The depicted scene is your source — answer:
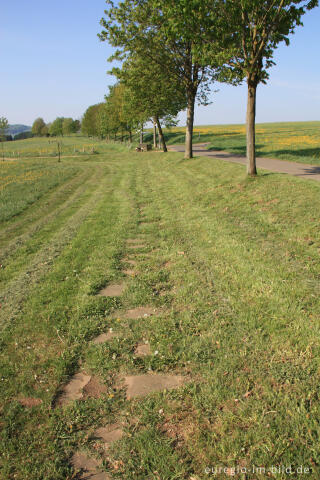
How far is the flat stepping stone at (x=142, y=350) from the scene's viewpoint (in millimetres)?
3738

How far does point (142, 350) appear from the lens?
3.82 metres

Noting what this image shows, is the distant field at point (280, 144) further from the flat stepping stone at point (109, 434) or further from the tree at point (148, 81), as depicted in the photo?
the flat stepping stone at point (109, 434)

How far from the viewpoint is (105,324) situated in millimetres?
4359

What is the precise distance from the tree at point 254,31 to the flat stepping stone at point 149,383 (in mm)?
10332

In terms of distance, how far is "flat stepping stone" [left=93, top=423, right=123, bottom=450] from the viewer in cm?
268

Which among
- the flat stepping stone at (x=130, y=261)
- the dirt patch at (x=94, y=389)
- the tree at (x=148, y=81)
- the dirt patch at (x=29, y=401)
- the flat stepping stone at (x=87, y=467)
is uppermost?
the tree at (x=148, y=81)

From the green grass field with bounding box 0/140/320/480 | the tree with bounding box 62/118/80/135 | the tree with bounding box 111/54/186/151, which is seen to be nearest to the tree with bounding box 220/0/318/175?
the green grass field with bounding box 0/140/320/480

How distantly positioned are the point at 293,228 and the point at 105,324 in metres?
4.87

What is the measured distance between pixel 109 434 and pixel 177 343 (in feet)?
4.40

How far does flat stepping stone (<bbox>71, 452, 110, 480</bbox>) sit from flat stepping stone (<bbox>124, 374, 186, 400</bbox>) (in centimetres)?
65

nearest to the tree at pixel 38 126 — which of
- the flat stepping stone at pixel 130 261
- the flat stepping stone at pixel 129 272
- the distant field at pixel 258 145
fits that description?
the distant field at pixel 258 145

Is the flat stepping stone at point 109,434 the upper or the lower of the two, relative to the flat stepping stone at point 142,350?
lower

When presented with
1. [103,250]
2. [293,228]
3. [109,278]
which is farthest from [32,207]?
[293,228]

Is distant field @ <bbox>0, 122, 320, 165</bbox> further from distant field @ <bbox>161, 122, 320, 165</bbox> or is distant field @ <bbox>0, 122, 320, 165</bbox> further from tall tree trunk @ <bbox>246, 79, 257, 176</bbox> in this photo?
tall tree trunk @ <bbox>246, 79, 257, 176</bbox>
